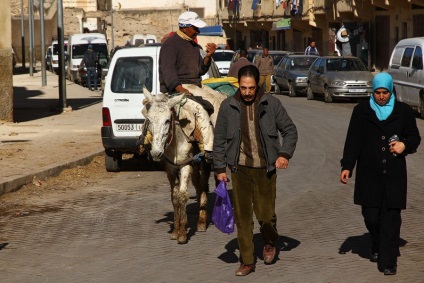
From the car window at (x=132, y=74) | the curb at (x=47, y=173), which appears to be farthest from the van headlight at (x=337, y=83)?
the car window at (x=132, y=74)

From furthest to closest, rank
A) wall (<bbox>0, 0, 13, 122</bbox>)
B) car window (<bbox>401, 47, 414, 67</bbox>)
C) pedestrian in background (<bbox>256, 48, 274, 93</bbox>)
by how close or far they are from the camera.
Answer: pedestrian in background (<bbox>256, 48, 274, 93</bbox>) < car window (<bbox>401, 47, 414, 67</bbox>) < wall (<bbox>0, 0, 13, 122</bbox>)

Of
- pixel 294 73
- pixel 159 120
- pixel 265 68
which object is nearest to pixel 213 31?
pixel 294 73

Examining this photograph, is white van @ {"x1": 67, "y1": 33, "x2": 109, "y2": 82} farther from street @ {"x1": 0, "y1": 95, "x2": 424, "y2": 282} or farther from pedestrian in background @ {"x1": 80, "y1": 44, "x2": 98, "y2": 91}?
street @ {"x1": 0, "y1": 95, "x2": 424, "y2": 282}

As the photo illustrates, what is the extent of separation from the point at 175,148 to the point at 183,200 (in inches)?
20.0

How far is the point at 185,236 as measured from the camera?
9.80m

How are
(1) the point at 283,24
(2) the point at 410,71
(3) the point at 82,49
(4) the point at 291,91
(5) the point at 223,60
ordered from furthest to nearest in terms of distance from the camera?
(1) the point at 283,24
(3) the point at 82,49
(5) the point at 223,60
(4) the point at 291,91
(2) the point at 410,71

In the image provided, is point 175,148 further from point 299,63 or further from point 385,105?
point 299,63

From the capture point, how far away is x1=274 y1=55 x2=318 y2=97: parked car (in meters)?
37.5

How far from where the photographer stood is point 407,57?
2617 centimetres

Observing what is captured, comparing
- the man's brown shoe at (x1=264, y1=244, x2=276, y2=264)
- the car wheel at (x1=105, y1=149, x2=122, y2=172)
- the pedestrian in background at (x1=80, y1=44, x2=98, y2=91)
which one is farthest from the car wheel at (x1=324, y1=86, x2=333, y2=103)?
the man's brown shoe at (x1=264, y1=244, x2=276, y2=264)

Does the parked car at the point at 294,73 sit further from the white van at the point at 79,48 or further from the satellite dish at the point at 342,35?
the white van at the point at 79,48

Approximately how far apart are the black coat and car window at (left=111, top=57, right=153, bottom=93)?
24.2 ft

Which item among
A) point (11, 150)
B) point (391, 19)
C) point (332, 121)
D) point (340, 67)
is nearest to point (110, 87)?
point (11, 150)

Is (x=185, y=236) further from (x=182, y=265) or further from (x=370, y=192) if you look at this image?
(x=370, y=192)
